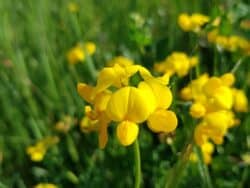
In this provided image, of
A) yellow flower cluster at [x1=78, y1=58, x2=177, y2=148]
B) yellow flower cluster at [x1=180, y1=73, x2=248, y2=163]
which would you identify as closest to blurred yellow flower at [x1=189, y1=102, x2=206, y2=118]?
yellow flower cluster at [x1=180, y1=73, x2=248, y2=163]

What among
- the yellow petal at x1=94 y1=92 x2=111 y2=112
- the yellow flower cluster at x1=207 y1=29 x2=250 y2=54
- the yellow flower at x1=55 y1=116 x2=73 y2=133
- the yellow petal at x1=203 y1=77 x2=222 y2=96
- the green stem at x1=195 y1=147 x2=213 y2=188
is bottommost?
the yellow flower at x1=55 y1=116 x2=73 y2=133

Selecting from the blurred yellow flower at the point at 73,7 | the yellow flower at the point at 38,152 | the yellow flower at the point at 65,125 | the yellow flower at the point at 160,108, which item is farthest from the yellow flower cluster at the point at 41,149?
the yellow flower at the point at 160,108

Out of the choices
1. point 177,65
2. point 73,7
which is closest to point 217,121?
point 177,65

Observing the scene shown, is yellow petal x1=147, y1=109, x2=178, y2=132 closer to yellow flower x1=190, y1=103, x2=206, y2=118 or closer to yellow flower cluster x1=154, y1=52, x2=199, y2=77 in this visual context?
yellow flower x1=190, y1=103, x2=206, y2=118

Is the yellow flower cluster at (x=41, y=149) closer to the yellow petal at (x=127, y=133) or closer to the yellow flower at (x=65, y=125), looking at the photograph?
the yellow flower at (x=65, y=125)

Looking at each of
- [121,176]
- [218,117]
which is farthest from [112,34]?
[218,117]

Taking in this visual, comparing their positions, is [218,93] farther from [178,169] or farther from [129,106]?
[129,106]
